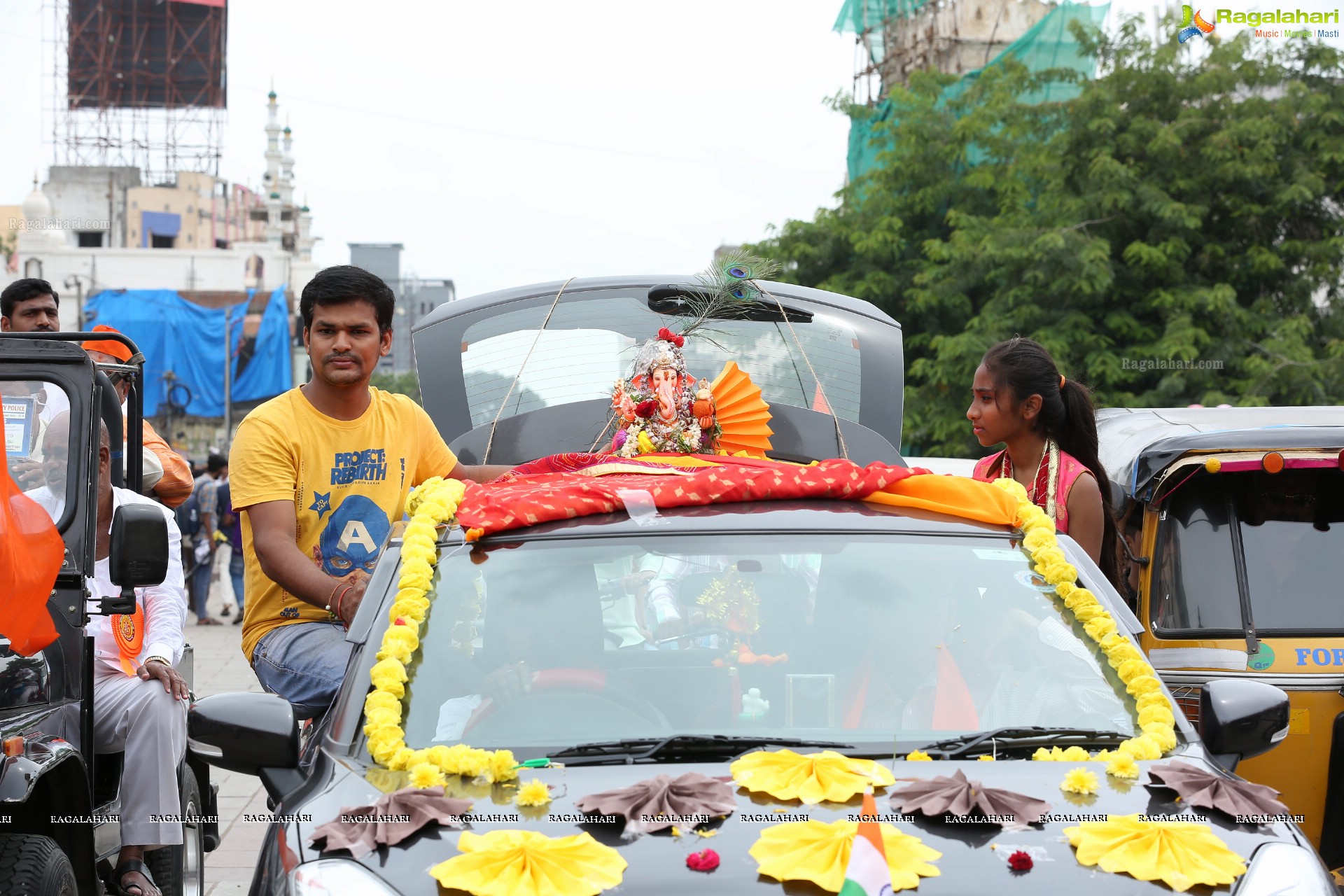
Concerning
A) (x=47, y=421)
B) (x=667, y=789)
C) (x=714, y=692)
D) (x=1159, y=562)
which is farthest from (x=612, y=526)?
(x=1159, y=562)

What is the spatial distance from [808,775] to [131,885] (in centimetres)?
273

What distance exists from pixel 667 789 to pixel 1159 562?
3260 millimetres

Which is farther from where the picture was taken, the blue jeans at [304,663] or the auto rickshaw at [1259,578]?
the auto rickshaw at [1259,578]

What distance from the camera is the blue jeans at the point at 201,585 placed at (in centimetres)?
1527

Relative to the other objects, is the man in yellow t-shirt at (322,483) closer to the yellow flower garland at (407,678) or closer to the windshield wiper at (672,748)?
the yellow flower garland at (407,678)

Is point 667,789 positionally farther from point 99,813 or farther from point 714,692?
point 99,813

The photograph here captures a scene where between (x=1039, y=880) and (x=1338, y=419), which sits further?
(x=1338, y=419)

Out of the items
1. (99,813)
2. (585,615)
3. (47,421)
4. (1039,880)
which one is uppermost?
(47,421)

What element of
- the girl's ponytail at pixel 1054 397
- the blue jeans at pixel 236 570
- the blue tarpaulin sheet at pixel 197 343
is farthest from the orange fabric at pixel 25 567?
the blue tarpaulin sheet at pixel 197 343

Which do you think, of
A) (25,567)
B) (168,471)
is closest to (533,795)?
(25,567)

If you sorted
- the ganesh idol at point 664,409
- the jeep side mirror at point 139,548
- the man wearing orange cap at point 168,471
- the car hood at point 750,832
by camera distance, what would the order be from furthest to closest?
the man wearing orange cap at point 168,471 → the ganesh idol at point 664,409 → the jeep side mirror at point 139,548 → the car hood at point 750,832

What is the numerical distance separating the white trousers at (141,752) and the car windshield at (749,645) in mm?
1668

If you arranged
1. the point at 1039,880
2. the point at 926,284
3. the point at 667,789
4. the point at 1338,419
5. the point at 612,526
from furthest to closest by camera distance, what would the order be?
1. the point at 926,284
2. the point at 1338,419
3. the point at 612,526
4. the point at 667,789
5. the point at 1039,880

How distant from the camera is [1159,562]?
521 cm
